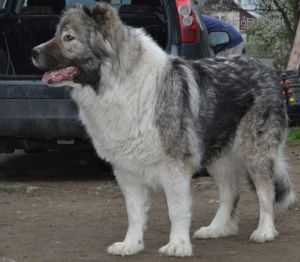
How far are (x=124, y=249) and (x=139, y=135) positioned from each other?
2.79ft

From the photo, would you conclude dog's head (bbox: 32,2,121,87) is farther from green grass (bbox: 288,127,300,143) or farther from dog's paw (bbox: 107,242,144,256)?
green grass (bbox: 288,127,300,143)

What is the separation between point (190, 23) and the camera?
8039 millimetres

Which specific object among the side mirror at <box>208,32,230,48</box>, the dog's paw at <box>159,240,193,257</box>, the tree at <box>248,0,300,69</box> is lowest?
the tree at <box>248,0,300,69</box>

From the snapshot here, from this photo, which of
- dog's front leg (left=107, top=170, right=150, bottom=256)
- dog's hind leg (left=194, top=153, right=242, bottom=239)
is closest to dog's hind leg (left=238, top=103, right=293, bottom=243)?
dog's hind leg (left=194, top=153, right=242, bottom=239)

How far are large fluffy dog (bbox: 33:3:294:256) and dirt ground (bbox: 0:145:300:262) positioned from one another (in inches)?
9.9

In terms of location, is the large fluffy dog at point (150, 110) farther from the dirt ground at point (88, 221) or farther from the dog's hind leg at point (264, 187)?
the dirt ground at point (88, 221)

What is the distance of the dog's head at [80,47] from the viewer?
5488 mm

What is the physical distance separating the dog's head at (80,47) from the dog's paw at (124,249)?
1.22 metres

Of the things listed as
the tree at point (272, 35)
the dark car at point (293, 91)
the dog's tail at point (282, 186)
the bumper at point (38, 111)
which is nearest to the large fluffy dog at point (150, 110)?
the dog's tail at point (282, 186)

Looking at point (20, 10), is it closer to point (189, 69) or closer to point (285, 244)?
point (189, 69)

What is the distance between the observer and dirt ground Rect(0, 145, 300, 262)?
5727 mm

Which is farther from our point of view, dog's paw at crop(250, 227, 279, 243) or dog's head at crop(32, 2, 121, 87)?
dog's paw at crop(250, 227, 279, 243)

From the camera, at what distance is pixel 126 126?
561cm

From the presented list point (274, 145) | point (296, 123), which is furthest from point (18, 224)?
point (296, 123)
